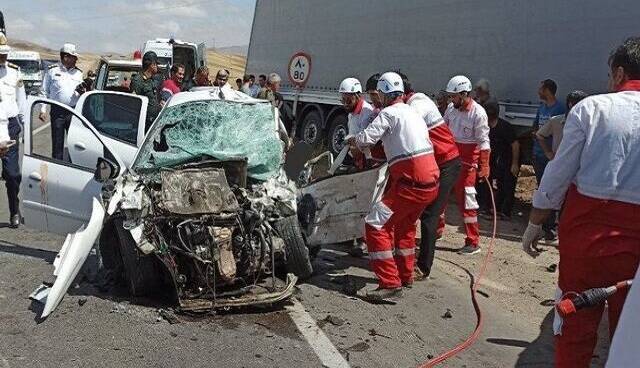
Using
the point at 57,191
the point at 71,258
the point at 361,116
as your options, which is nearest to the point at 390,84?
the point at 361,116

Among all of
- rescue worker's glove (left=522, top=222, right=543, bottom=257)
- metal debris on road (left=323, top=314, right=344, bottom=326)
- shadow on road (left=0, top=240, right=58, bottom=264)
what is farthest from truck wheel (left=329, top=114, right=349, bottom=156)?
rescue worker's glove (left=522, top=222, right=543, bottom=257)

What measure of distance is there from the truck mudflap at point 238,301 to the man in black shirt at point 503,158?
5.07m

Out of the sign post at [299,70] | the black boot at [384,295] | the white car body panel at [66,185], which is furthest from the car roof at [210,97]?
the sign post at [299,70]

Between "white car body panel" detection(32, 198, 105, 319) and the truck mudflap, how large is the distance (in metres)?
0.80

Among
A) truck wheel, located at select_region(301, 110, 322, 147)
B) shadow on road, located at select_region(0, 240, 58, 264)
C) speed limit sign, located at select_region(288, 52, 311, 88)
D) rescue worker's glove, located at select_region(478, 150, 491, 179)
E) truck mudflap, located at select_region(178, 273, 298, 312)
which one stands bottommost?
shadow on road, located at select_region(0, 240, 58, 264)

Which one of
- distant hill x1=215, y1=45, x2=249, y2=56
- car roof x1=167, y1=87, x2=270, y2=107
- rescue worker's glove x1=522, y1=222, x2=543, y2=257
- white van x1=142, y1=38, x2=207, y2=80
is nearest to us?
rescue worker's glove x1=522, y1=222, x2=543, y2=257

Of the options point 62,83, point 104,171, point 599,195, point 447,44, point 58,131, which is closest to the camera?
point 599,195

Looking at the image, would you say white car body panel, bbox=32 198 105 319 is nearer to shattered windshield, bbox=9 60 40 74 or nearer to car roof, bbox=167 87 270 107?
car roof, bbox=167 87 270 107

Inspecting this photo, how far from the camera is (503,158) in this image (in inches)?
360

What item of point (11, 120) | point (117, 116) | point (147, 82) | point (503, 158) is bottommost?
point (11, 120)

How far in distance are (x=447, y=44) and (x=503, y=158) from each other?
2398 mm

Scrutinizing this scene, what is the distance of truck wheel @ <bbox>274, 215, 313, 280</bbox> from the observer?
5.11 metres

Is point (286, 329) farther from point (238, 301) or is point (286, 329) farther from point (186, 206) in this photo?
point (186, 206)

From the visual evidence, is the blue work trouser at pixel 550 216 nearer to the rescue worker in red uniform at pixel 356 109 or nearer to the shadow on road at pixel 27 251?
the rescue worker in red uniform at pixel 356 109
